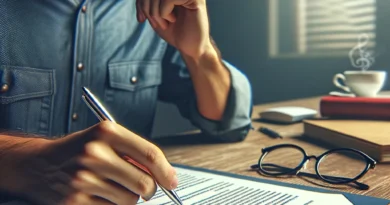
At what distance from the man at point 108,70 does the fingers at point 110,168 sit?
4.7 inches

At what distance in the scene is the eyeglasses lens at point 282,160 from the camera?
71 centimetres

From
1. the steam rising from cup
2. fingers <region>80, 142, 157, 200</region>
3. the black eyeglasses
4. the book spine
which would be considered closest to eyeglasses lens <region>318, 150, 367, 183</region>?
the black eyeglasses

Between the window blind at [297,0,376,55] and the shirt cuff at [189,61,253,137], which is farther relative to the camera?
the window blind at [297,0,376,55]

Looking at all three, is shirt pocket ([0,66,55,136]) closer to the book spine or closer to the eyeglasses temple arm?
the eyeglasses temple arm

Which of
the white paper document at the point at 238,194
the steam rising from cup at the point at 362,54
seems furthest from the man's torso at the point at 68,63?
the steam rising from cup at the point at 362,54

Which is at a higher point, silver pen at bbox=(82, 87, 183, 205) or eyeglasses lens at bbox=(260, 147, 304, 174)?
silver pen at bbox=(82, 87, 183, 205)

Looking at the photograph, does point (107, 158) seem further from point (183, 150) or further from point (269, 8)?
point (269, 8)

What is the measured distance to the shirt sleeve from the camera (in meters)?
0.98

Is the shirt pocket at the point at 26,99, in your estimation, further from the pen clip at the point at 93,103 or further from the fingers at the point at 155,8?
the pen clip at the point at 93,103

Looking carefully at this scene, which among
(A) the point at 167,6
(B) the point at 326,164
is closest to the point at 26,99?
(A) the point at 167,6

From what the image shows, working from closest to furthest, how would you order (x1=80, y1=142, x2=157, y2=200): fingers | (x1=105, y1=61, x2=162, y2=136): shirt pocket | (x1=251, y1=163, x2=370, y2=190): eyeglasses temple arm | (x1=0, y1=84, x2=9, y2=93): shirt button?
1. (x1=80, y1=142, x2=157, y2=200): fingers
2. (x1=251, y1=163, x2=370, y2=190): eyeglasses temple arm
3. (x1=0, y1=84, x2=9, y2=93): shirt button
4. (x1=105, y1=61, x2=162, y2=136): shirt pocket

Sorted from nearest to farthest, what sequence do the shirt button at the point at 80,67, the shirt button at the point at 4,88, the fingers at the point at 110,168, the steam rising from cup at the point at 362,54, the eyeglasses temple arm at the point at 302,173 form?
the fingers at the point at 110,168 → the eyeglasses temple arm at the point at 302,173 → the shirt button at the point at 4,88 → the shirt button at the point at 80,67 → the steam rising from cup at the point at 362,54

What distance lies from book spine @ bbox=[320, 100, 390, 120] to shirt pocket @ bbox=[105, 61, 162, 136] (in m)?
0.41

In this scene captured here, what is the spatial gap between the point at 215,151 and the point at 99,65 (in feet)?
1.13
